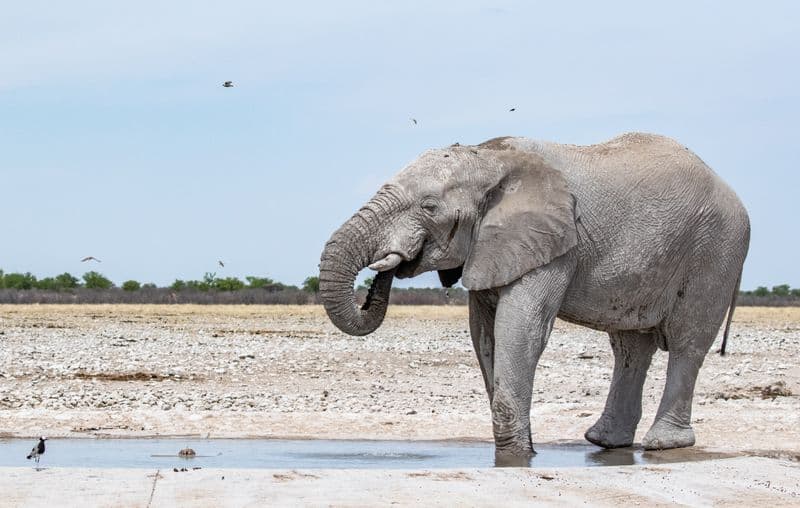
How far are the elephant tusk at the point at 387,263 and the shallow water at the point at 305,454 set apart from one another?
1412 millimetres

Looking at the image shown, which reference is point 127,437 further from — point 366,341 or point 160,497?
point 366,341

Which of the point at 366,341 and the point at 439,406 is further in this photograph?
the point at 366,341

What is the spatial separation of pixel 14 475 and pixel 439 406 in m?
8.37

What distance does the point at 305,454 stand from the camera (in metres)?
11.3

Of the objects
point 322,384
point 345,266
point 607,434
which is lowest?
point 607,434

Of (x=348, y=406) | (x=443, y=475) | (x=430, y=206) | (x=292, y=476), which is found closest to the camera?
(x=292, y=476)

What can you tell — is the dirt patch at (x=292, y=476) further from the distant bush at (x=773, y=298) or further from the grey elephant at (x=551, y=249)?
the distant bush at (x=773, y=298)

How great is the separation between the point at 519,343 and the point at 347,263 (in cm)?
140

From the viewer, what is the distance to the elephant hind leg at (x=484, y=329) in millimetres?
11211

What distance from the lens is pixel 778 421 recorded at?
13695 mm

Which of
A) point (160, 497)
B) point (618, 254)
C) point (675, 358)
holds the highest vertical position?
point (618, 254)

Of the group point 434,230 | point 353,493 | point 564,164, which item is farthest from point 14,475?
→ point 564,164

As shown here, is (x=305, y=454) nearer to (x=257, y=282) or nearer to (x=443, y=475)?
(x=443, y=475)

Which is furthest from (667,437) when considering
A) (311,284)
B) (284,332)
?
(311,284)
